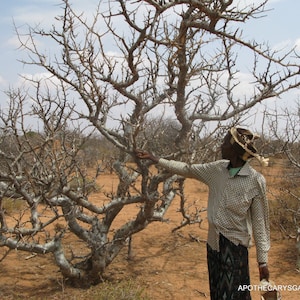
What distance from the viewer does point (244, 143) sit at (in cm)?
255

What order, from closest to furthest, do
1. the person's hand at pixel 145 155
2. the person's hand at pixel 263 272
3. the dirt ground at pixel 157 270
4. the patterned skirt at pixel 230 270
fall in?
the person's hand at pixel 263 272, the patterned skirt at pixel 230 270, the person's hand at pixel 145 155, the dirt ground at pixel 157 270

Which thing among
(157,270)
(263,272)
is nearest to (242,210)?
(263,272)

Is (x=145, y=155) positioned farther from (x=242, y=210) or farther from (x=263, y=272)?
(x=263, y=272)

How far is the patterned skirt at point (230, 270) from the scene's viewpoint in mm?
2627

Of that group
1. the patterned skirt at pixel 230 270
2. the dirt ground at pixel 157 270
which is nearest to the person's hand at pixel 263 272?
the patterned skirt at pixel 230 270

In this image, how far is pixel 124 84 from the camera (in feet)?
12.2

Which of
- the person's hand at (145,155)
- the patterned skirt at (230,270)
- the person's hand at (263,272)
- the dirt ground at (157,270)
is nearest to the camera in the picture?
the person's hand at (263,272)

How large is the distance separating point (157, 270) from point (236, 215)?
3160 millimetres

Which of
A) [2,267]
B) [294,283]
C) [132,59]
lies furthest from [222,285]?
[2,267]

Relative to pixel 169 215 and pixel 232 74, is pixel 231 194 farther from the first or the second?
pixel 169 215

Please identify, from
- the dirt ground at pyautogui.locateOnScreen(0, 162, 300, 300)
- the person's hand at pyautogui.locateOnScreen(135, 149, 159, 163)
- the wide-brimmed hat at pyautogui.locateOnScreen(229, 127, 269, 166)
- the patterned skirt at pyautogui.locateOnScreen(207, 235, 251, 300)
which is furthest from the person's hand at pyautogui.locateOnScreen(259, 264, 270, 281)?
the dirt ground at pyautogui.locateOnScreen(0, 162, 300, 300)

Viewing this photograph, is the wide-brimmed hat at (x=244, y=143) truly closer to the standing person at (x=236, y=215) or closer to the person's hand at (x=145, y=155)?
the standing person at (x=236, y=215)

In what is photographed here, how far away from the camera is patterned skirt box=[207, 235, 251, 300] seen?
8.62 feet

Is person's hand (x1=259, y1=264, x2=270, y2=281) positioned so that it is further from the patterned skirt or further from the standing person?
the patterned skirt
